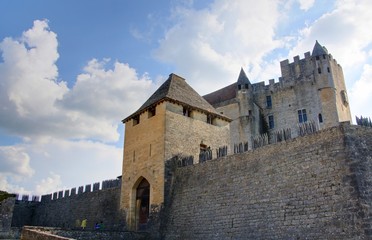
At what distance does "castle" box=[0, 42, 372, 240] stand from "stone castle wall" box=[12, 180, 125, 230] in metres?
0.09

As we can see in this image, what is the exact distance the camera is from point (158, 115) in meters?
19.7

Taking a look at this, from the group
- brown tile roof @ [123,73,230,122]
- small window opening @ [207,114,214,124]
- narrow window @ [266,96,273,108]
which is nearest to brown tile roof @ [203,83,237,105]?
narrow window @ [266,96,273,108]

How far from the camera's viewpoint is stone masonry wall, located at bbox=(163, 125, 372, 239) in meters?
10.9

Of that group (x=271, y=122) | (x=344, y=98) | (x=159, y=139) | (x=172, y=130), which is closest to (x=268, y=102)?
(x=271, y=122)

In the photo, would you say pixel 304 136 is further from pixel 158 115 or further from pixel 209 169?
pixel 158 115

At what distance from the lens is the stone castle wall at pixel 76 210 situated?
22.6 m

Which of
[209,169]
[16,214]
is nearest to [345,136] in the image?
[209,169]

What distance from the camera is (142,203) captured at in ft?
65.0

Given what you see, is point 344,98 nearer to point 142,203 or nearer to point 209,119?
point 209,119

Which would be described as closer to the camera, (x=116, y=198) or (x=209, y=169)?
(x=209, y=169)

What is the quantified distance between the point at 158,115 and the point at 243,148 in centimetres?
621

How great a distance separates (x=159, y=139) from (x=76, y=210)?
12107mm

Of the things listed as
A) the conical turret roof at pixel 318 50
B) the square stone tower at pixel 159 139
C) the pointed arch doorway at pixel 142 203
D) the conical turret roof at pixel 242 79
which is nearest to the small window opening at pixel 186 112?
the square stone tower at pixel 159 139

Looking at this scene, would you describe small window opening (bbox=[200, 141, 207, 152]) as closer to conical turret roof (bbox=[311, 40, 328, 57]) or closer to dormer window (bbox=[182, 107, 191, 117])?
dormer window (bbox=[182, 107, 191, 117])
